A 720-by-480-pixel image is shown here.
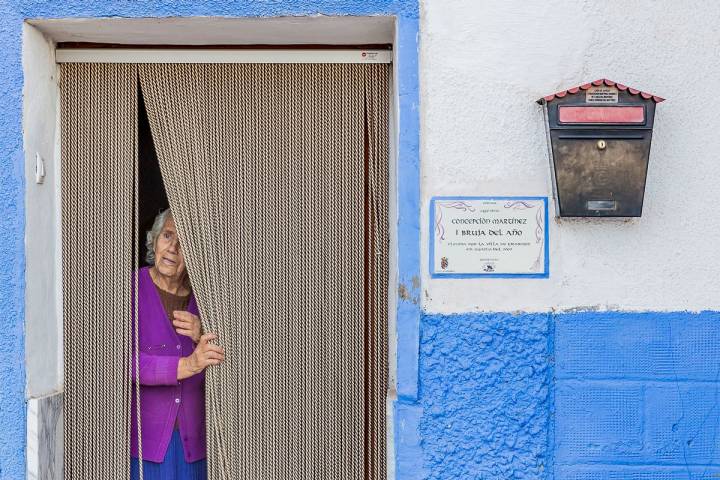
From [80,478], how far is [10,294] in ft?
2.68

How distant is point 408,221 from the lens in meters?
3.10

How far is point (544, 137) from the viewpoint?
3.12m

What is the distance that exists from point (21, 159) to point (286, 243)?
1032mm

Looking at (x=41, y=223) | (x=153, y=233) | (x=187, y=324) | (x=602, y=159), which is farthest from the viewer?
(x=153, y=233)

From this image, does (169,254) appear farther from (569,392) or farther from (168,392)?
(569,392)

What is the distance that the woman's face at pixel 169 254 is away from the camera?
362 centimetres

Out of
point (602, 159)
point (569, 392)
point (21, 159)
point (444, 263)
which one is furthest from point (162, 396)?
point (602, 159)

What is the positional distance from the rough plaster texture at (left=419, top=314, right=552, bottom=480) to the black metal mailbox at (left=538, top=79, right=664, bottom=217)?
0.46 meters

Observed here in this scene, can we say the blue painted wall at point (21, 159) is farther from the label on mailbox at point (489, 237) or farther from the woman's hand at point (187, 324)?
the woman's hand at point (187, 324)

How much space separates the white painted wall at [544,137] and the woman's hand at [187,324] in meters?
1.02

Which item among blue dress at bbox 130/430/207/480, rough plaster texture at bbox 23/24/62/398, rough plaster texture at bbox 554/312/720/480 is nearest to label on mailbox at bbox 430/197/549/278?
rough plaster texture at bbox 554/312/720/480

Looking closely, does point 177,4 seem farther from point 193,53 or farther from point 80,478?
point 80,478

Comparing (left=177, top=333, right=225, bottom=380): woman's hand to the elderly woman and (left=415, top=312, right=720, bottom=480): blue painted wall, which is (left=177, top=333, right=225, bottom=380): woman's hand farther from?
(left=415, top=312, right=720, bottom=480): blue painted wall

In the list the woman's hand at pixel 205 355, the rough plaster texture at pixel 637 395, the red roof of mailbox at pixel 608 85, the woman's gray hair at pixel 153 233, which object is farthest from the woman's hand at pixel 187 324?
the red roof of mailbox at pixel 608 85
